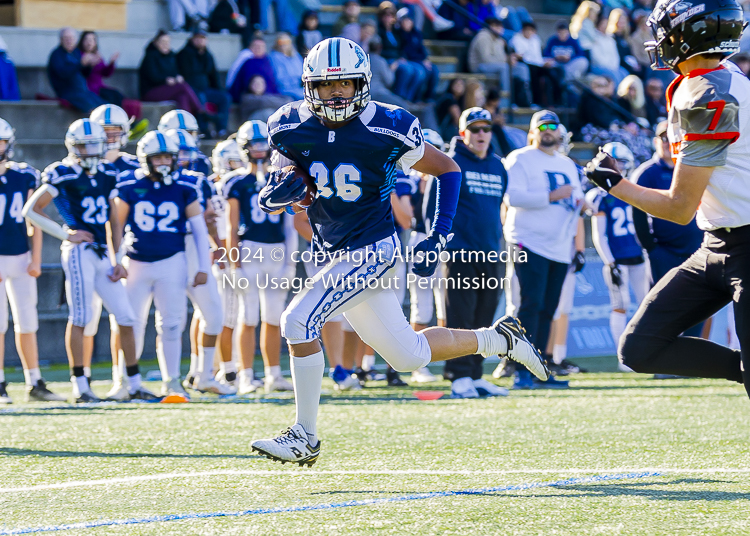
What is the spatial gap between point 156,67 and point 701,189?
9703 millimetres

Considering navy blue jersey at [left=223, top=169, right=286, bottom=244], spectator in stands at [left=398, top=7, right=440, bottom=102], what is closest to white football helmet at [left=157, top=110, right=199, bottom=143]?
navy blue jersey at [left=223, top=169, right=286, bottom=244]

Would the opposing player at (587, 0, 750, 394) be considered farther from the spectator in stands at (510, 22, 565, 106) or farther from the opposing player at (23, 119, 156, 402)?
the spectator in stands at (510, 22, 565, 106)

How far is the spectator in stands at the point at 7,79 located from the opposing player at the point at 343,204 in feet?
27.1

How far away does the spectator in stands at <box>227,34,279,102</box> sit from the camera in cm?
1317

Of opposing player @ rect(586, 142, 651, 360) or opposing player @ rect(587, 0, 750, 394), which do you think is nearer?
opposing player @ rect(587, 0, 750, 394)

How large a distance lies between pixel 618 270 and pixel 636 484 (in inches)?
232

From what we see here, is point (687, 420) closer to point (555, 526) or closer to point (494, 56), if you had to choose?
point (555, 526)

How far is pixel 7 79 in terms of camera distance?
39.4 ft

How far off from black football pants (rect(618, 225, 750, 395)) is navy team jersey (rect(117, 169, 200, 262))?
14.2ft

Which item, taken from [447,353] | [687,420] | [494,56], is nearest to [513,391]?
[687,420]

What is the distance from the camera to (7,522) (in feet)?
11.9

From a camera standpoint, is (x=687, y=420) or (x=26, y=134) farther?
(x=26, y=134)

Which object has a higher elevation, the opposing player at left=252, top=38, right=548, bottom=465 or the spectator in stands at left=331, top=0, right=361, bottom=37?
the spectator in stands at left=331, top=0, right=361, bottom=37

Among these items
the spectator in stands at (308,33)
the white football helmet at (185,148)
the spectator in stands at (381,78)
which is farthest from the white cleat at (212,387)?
the spectator in stands at (308,33)
